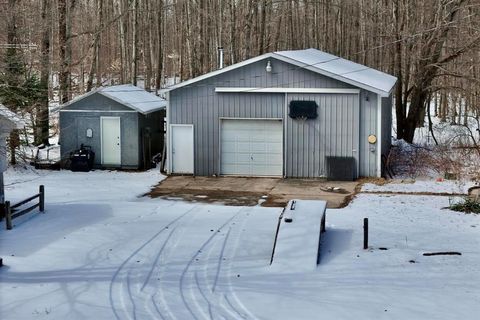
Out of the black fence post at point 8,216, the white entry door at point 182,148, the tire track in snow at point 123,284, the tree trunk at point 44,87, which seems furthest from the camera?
the white entry door at point 182,148

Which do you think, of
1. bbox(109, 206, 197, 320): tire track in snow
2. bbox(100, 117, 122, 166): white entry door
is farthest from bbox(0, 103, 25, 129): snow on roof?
bbox(100, 117, 122, 166): white entry door

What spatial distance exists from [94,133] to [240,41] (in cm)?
2020

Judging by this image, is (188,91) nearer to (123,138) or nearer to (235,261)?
(123,138)

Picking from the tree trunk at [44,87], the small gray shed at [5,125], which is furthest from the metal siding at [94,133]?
the small gray shed at [5,125]

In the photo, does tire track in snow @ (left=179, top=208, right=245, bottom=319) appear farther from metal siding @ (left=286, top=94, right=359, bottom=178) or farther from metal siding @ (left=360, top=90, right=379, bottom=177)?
metal siding @ (left=360, top=90, right=379, bottom=177)

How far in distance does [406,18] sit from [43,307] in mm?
25588

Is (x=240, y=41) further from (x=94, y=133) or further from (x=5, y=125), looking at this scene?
(x=5, y=125)

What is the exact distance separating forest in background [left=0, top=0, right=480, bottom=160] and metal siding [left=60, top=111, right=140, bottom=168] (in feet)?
3.19

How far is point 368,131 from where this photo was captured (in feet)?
65.8

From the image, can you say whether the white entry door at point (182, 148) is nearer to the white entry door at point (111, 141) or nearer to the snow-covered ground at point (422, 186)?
the white entry door at point (111, 141)

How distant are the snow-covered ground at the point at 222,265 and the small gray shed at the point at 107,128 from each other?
5206mm

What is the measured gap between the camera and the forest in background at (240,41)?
2262 centimetres

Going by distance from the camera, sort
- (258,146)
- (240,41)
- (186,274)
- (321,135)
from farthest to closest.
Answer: (240,41), (258,146), (321,135), (186,274)

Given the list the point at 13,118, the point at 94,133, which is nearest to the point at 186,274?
the point at 13,118
